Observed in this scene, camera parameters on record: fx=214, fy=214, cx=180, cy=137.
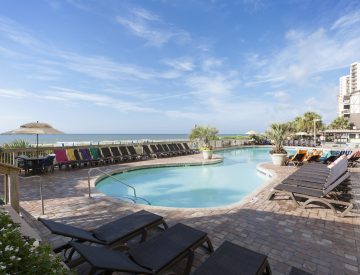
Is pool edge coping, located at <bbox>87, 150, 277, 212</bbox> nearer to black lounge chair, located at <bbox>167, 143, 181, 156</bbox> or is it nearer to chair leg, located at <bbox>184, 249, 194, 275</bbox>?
chair leg, located at <bbox>184, 249, 194, 275</bbox>

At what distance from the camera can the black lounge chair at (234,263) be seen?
2.27 meters

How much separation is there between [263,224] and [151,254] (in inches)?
108

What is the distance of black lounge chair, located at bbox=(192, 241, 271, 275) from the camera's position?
227cm

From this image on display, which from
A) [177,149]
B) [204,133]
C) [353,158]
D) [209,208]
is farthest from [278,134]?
[209,208]

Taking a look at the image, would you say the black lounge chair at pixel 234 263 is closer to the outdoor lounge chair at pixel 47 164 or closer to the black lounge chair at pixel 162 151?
the outdoor lounge chair at pixel 47 164

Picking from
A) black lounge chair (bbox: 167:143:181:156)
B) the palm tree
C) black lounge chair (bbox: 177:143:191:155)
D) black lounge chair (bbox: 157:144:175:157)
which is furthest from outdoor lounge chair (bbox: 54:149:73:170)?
the palm tree

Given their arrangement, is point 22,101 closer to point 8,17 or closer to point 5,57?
point 5,57

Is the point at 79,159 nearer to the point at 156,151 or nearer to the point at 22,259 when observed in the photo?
the point at 156,151

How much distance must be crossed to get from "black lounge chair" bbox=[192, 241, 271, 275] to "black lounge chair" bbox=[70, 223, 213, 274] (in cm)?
36

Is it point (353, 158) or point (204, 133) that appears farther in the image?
point (204, 133)

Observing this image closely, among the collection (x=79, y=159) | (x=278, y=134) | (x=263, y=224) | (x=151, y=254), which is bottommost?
(x=263, y=224)

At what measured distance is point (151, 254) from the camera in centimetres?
262

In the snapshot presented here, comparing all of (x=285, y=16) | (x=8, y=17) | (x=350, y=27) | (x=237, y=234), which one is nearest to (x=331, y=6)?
(x=350, y=27)

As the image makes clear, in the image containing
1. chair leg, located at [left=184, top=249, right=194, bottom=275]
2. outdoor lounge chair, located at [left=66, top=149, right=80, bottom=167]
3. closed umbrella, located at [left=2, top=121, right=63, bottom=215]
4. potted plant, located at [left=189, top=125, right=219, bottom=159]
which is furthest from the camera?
potted plant, located at [left=189, top=125, right=219, bottom=159]
